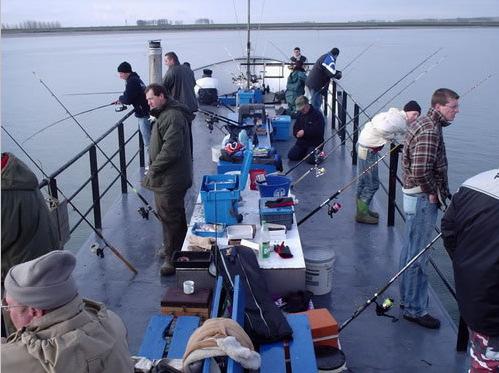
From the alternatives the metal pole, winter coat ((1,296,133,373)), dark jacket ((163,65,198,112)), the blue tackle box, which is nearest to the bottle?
the blue tackle box

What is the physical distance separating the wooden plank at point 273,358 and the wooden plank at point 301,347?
5 cm

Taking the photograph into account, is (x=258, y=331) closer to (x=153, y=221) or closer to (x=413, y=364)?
(x=413, y=364)

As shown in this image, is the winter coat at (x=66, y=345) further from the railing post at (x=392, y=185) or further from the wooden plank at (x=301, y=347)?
the railing post at (x=392, y=185)

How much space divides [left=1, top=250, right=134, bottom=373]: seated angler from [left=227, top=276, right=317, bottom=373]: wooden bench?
0.89 m

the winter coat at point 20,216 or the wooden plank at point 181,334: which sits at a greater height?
the winter coat at point 20,216

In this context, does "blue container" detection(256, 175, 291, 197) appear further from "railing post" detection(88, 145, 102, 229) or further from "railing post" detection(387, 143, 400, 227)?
"railing post" detection(88, 145, 102, 229)

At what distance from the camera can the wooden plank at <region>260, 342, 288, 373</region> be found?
293 centimetres

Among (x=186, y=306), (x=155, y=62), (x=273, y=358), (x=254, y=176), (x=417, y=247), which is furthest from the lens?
(x=155, y=62)

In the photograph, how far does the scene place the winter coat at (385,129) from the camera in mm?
5531

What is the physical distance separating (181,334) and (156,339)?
15 centimetres

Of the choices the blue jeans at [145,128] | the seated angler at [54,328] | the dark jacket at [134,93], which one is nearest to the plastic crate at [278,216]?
the seated angler at [54,328]

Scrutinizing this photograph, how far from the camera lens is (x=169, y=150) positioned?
14.9ft

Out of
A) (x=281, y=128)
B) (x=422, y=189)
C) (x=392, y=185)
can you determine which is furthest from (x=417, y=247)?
(x=281, y=128)

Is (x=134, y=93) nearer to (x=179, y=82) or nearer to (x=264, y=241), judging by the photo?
(x=179, y=82)
